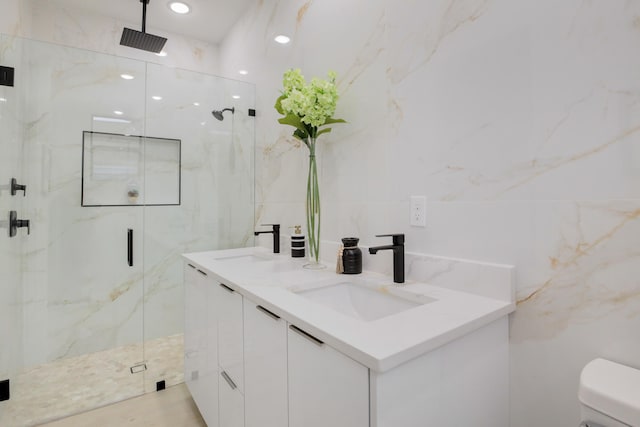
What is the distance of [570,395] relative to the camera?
874 millimetres

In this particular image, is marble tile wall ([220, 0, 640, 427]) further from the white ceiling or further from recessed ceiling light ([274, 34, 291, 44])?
the white ceiling

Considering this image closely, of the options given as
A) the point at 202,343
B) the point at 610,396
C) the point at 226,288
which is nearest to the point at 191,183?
the point at 202,343

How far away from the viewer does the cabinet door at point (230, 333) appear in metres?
1.21

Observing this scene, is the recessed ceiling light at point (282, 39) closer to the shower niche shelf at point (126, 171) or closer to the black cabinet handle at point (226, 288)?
the shower niche shelf at point (126, 171)

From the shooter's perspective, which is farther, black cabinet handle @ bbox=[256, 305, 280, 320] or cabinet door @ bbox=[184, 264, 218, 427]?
cabinet door @ bbox=[184, 264, 218, 427]

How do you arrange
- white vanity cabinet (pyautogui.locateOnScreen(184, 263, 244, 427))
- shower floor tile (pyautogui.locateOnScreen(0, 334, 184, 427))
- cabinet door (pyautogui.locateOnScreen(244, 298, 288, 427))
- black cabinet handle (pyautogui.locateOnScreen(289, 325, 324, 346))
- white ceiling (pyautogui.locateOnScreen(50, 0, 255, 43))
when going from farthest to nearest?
white ceiling (pyautogui.locateOnScreen(50, 0, 255, 43)), shower floor tile (pyautogui.locateOnScreen(0, 334, 184, 427)), white vanity cabinet (pyautogui.locateOnScreen(184, 263, 244, 427)), cabinet door (pyautogui.locateOnScreen(244, 298, 288, 427)), black cabinet handle (pyautogui.locateOnScreen(289, 325, 324, 346))

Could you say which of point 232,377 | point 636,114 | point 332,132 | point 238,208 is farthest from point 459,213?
point 238,208

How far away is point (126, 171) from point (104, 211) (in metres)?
0.32

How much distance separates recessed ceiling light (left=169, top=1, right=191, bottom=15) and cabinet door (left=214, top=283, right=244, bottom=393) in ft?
7.83

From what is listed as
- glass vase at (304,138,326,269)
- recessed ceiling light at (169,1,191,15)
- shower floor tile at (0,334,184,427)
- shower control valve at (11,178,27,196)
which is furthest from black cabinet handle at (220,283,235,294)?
recessed ceiling light at (169,1,191,15)

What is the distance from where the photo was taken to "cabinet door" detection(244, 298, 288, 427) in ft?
3.05

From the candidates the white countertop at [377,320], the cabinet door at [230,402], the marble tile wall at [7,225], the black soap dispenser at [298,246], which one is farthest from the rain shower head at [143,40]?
the cabinet door at [230,402]

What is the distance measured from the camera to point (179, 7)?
262cm

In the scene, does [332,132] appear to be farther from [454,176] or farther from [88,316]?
[88,316]
